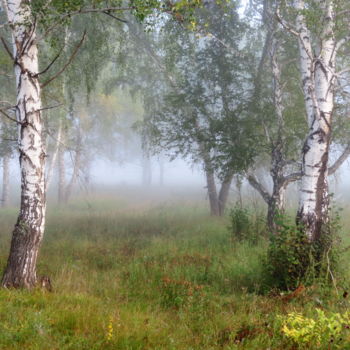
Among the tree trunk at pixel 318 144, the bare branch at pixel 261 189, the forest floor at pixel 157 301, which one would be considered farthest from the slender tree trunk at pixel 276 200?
the tree trunk at pixel 318 144

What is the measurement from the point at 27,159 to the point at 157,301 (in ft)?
10.4

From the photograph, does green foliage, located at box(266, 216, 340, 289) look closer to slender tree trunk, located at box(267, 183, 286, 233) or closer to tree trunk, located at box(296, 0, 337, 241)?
tree trunk, located at box(296, 0, 337, 241)

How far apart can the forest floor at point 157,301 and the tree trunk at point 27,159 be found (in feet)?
2.17

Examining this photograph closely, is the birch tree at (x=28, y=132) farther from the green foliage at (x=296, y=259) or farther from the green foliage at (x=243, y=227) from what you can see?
the green foliage at (x=243, y=227)

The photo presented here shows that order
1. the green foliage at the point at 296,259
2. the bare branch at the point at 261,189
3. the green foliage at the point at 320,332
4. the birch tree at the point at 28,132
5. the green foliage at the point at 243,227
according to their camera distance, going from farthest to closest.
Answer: the bare branch at the point at 261,189 < the green foliage at the point at 243,227 < the green foliage at the point at 296,259 < the birch tree at the point at 28,132 < the green foliage at the point at 320,332

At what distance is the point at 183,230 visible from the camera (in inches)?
479

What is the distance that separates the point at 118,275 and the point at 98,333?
2840 millimetres

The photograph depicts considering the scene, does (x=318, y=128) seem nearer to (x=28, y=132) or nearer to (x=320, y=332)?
(x=320, y=332)

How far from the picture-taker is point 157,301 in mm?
5617

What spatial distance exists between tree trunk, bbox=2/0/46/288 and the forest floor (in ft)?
2.17

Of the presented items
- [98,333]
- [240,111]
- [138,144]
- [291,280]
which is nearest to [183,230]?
[240,111]

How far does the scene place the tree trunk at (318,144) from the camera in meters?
6.55

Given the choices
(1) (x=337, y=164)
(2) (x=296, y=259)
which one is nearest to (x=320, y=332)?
(2) (x=296, y=259)

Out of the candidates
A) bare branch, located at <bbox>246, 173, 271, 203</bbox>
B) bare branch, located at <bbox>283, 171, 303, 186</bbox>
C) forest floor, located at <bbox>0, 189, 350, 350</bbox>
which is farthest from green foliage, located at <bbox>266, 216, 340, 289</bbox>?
bare branch, located at <bbox>246, 173, 271, 203</bbox>
